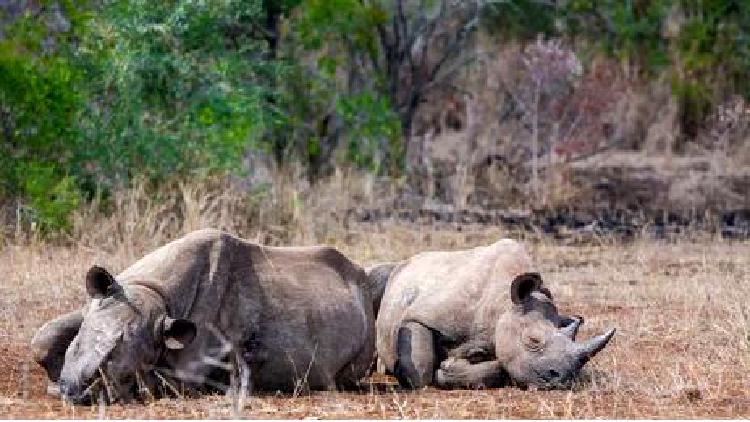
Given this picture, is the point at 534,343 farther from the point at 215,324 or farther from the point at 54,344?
the point at 54,344

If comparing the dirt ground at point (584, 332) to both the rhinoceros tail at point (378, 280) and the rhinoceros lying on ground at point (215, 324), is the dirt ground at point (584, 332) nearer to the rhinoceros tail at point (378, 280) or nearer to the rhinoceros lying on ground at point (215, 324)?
the rhinoceros lying on ground at point (215, 324)

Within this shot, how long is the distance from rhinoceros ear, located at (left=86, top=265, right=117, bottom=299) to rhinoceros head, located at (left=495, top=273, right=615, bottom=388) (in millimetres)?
2325

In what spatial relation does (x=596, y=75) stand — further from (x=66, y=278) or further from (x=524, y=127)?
(x=66, y=278)

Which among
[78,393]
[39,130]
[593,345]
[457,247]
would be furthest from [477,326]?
[39,130]

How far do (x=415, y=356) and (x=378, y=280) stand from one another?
139 cm

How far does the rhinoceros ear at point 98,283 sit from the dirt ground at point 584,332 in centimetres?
60

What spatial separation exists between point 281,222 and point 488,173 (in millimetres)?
6151

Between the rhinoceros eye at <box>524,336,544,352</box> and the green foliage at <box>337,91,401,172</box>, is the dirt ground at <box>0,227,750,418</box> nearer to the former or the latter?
the rhinoceros eye at <box>524,336,544,352</box>

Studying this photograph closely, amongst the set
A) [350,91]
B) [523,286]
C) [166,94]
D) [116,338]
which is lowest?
[116,338]

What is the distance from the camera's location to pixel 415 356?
32.9ft

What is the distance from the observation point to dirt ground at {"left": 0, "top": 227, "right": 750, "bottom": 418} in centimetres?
845

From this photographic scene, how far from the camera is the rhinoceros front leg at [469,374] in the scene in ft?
31.9

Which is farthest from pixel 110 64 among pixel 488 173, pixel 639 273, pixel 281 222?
pixel 488 173

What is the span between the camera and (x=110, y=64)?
1727 cm
